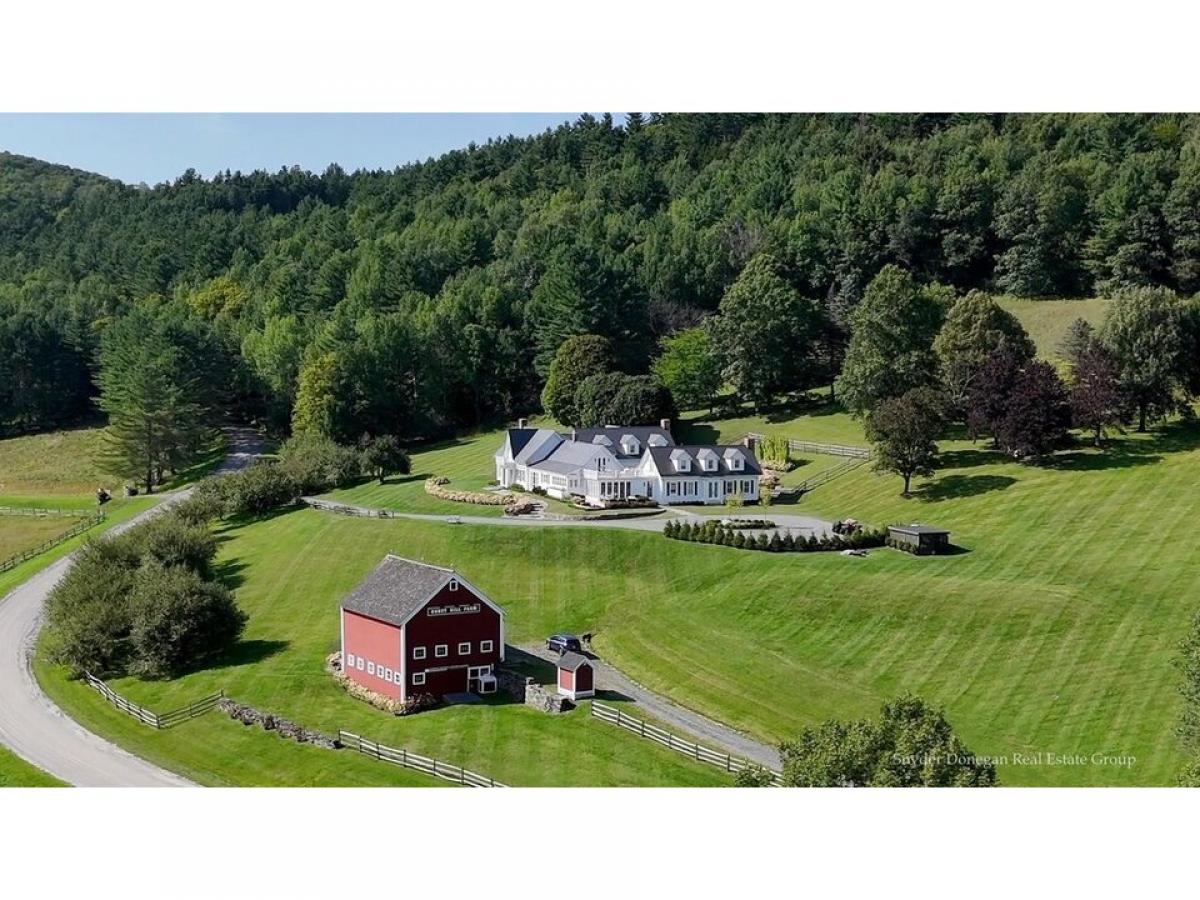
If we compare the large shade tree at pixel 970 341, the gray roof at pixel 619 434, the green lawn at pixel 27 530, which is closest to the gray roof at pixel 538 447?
the gray roof at pixel 619 434

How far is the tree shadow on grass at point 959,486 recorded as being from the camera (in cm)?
5738

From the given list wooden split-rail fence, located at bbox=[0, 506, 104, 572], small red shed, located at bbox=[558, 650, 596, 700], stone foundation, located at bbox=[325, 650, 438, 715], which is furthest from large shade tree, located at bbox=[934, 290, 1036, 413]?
wooden split-rail fence, located at bbox=[0, 506, 104, 572]

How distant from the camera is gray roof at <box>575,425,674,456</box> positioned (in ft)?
220

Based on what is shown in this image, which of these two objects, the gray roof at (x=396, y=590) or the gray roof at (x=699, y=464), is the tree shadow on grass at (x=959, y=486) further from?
the gray roof at (x=396, y=590)

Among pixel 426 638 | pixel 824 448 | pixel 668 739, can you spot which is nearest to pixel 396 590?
pixel 426 638

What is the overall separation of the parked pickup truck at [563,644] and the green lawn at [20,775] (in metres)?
17.6

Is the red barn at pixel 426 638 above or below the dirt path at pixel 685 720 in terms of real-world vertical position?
above

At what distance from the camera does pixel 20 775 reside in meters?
36.2

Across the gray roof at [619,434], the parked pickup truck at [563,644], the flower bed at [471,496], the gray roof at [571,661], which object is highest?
the gray roof at [619,434]

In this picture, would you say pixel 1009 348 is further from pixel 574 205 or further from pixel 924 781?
pixel 574 205

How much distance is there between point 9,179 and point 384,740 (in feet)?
516

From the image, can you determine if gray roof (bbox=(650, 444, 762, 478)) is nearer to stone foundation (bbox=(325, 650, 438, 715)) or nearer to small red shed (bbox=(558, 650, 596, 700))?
small red shed (bbox=(558, 650, 596, 700))

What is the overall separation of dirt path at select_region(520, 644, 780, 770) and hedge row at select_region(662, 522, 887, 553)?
11227 millimetres

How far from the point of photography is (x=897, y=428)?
58.3 m
